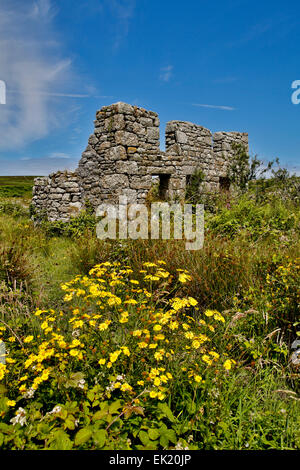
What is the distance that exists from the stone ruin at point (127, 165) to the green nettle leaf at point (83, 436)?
269 inches

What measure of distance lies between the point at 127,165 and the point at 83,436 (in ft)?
23.8

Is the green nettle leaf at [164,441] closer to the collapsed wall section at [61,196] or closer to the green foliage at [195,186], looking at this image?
the collapsed wall section at [61,196]

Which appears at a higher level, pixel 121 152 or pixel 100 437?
pixel 121 152

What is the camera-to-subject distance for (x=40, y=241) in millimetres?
7336

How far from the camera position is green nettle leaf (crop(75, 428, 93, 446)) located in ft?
5.34

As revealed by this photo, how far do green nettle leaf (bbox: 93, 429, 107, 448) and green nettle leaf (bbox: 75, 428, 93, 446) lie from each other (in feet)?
0.10

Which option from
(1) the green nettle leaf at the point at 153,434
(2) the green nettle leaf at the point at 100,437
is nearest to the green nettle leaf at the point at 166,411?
(1) the green nettle leaf at the point at 153,434

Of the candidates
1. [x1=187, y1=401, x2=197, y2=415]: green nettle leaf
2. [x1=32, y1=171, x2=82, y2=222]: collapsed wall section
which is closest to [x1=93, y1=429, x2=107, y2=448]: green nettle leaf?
[x1=187, y1=401, x2=197, y2=415]: green nettle leaf

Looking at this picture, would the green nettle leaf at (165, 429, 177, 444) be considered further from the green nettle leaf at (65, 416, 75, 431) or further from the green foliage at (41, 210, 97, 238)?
the green foliage at (41, 210, 97, 238)

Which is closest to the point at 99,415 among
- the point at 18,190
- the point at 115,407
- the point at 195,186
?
the point at 115,407

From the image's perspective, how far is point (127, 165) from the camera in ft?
27.0

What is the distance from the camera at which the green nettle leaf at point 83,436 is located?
64.1 inches

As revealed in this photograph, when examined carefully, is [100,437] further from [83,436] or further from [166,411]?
[166,411]

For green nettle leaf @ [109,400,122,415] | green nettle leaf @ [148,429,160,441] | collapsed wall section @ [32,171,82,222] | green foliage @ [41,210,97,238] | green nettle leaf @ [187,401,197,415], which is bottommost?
green nettle leaf @ [148,429,160,441]
